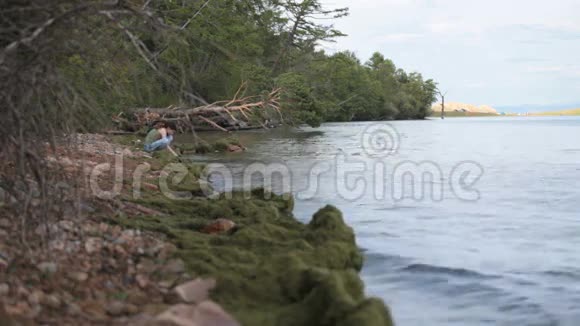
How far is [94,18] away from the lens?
5238mm

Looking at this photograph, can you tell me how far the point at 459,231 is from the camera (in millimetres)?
9648

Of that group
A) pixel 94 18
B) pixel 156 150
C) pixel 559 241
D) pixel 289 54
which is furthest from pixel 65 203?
pixel 289 54

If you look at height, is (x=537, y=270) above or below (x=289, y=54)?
below

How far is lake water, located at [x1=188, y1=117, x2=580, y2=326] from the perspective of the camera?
6.23 meters

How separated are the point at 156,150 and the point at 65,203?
11771 mm

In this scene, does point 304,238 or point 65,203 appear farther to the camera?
point 304,238

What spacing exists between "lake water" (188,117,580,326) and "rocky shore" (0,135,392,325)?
987 millimetres

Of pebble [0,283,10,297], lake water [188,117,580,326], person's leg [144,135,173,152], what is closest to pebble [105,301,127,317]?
pebble [0,283,10,297]

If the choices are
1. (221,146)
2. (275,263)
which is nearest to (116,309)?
(275,263)

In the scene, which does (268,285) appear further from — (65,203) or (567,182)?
(567,182)

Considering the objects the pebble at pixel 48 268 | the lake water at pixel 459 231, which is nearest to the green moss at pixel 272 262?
the lake water at pixel 459 231

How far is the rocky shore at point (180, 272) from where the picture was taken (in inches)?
156

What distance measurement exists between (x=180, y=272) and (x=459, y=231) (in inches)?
227

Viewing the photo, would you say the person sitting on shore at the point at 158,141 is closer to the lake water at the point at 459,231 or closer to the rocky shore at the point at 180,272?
the lake water at the point at 459,231
